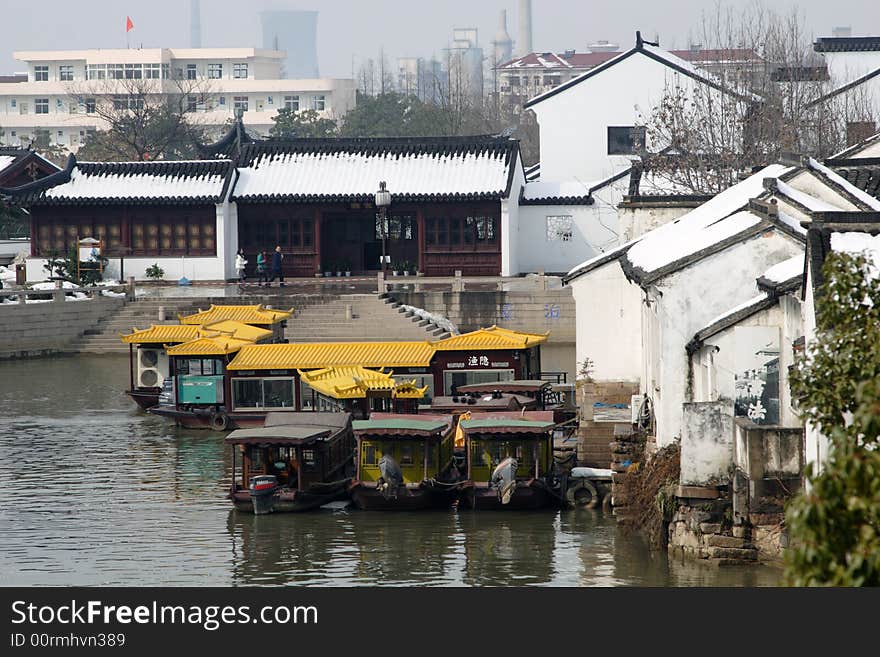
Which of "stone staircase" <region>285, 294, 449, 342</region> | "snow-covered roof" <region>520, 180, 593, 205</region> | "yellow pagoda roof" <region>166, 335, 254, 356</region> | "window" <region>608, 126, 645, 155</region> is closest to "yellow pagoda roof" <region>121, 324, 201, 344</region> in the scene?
"yellow pagoda roof" <region>166, 335, 254, 356</region>

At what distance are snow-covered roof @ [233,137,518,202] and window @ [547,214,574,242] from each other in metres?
2.28

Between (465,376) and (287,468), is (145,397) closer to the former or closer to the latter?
(465,376)

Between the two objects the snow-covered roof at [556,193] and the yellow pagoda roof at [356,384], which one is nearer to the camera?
the yellow pagoda roof at [356,384]

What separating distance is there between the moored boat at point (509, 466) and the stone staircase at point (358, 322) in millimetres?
19690

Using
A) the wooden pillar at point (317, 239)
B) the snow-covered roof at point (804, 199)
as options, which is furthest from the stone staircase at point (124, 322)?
the snow-covered roof at point (804, 199)

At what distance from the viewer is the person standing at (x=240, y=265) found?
51.6 metres

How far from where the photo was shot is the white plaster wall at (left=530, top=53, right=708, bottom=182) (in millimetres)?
56875

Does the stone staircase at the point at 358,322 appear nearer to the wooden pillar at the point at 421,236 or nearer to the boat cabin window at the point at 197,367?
the wooden pillar at the point at 421,236

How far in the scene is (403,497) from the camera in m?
23.9

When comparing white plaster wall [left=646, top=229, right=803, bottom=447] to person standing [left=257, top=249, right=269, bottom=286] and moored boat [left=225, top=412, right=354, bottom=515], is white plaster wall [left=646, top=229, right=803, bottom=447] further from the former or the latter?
person standing [left=257, top=249, right=269, bottom=286]
